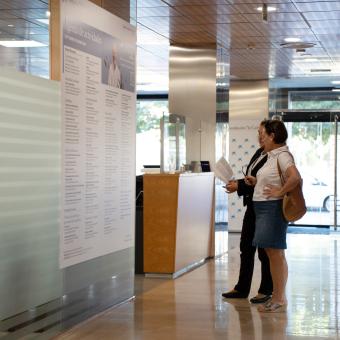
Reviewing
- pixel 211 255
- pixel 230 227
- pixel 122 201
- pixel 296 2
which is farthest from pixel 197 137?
pixel 230 227

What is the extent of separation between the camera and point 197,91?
11141 millimetres

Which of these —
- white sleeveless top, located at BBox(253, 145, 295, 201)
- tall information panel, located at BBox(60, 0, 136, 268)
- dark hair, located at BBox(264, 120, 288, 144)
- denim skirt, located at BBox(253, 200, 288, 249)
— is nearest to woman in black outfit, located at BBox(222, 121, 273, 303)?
dark hair, located at BBox(264, 120, 288, 144)

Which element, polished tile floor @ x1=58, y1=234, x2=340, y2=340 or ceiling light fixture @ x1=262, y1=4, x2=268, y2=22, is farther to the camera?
ceiling light fixture @ x1=262, y1=4, x2=268, y2=22

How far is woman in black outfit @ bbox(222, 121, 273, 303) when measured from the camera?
24.0 feet

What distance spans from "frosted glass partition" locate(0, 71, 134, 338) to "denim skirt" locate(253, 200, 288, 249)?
161 cm

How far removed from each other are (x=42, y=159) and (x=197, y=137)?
5.52 meters

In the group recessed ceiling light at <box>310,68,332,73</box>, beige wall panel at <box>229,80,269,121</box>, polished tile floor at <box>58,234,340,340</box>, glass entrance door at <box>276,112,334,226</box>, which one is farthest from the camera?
glass entrance door at <box>276,112,334,226</box>

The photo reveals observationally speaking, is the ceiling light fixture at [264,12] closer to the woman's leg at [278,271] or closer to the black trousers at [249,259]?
the black trousers at [249,259]

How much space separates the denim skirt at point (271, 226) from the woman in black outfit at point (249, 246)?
47 cm

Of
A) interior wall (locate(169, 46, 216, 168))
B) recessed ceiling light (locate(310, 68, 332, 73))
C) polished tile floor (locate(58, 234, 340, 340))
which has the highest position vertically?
recessed ceiling light (locate(310, 68, 332, 73))

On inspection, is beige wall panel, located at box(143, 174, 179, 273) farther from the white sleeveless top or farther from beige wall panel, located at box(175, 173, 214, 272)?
the white sleeveless top

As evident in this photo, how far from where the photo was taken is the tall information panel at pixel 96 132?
593cm

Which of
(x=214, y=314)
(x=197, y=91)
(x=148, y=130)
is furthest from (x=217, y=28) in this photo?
(x=148, y=130)

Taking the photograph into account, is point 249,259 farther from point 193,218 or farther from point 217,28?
point 217,28
